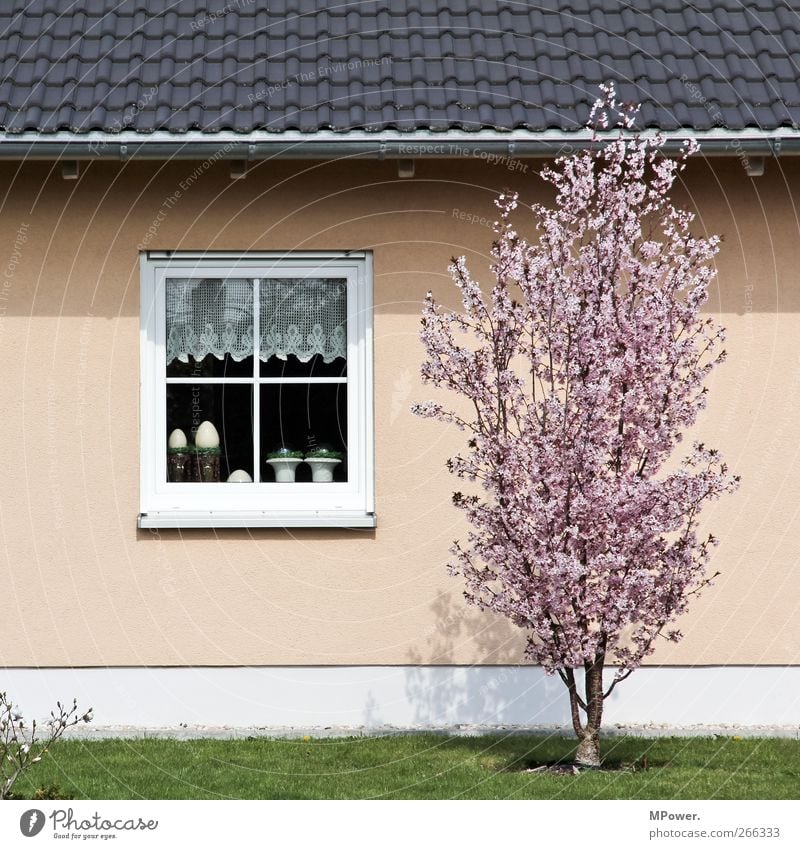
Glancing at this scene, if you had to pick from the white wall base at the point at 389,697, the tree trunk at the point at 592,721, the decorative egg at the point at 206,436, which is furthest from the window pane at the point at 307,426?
the tree trunk at the point at 592,721

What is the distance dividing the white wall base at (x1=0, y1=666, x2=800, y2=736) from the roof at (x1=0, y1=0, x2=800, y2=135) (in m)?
3.26

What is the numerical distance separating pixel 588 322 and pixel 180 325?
3002 mm

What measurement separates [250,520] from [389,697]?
1375 mm

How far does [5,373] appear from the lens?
8617 mm

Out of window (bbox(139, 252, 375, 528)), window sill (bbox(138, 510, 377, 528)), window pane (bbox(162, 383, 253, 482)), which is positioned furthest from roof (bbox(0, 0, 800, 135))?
window sill (bbox(138, 510, 377, 528))

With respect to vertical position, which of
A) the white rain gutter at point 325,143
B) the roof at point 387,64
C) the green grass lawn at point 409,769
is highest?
the roof at point 387,64

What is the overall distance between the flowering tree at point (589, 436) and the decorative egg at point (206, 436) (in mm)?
2103

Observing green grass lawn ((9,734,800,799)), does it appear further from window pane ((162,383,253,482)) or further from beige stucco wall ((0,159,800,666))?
window pane ((162,383,253,482))

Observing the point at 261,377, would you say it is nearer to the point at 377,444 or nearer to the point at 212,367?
the point at 212,367

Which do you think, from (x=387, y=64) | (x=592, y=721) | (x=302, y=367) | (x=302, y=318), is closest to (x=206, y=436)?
(x=302, y=367)

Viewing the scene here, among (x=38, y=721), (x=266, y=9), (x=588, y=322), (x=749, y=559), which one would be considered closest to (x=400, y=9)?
(x=266, y=9)

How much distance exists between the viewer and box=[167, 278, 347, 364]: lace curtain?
876 centimetres

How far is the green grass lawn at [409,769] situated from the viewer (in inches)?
259

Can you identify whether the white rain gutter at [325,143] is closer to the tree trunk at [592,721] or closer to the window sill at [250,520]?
the window sill at [250,520]
